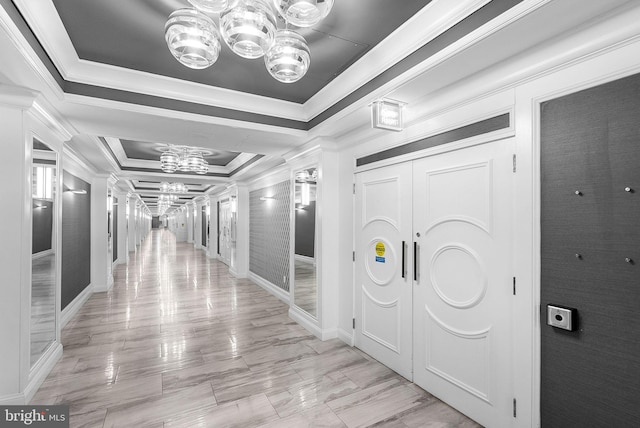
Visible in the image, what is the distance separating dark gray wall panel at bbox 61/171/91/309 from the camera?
4973 millimetres

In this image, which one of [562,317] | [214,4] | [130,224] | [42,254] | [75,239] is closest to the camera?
[214,4]

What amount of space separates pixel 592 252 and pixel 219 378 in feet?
11.4

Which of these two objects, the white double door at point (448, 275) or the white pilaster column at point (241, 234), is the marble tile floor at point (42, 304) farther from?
the white pilaster column at point (241, 234)

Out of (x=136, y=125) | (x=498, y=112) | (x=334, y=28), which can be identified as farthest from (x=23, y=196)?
(x=498, y=112)

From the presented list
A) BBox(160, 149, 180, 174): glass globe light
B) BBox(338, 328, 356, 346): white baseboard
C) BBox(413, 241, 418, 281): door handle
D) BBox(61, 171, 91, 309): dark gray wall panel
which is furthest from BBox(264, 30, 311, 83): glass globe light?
BBox(61, 171, 91, 309): dark gray wall panel

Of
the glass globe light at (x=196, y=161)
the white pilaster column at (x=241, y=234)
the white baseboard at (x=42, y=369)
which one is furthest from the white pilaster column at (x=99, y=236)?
the white baseboard at (x=42, y=369)

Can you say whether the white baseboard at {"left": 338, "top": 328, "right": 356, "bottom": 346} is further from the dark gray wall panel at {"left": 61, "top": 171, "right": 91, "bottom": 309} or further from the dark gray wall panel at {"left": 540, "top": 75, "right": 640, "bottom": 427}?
the dark gray wall panel at {"left": 61, "top": 171, "right": 91, "bottom": 309}

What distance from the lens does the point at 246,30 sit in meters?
1.64

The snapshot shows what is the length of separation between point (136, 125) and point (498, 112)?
3.94m

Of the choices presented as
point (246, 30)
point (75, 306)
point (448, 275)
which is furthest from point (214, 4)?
point (75, 306)

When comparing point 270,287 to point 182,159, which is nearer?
point 182,159

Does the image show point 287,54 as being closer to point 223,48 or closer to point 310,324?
point 223,48

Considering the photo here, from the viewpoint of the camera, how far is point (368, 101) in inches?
116

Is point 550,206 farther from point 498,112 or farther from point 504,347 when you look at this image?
point 504,347
